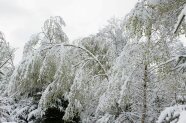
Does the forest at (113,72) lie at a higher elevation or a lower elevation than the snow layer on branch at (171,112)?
higher

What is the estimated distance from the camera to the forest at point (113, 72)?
7.67 meters

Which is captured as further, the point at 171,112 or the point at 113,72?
the point at 113,72

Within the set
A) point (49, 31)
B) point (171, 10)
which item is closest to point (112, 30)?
point (49, 31)

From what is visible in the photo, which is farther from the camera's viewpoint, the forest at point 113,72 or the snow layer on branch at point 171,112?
the forest at point 113,72

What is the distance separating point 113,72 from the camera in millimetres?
9219

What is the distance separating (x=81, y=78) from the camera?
1098 cm

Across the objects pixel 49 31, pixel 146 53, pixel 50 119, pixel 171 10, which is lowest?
pixel 50 119

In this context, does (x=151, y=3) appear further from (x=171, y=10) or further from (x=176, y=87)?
(x=176, y=87)

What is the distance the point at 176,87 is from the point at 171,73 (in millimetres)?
353

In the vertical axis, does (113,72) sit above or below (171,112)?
above

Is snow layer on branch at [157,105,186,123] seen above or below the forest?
below

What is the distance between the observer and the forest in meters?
7.67

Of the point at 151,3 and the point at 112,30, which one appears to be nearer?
the point at 151,3

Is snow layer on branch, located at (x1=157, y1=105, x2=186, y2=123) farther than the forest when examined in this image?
No
